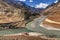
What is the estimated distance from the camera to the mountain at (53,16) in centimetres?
329

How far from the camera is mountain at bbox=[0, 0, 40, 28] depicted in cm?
349

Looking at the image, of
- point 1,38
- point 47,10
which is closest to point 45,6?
point 47,10

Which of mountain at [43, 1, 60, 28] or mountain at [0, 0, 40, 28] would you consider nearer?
mountain at [43, 1, 60, 28]

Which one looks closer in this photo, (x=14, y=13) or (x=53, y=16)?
(x=53, y=16)

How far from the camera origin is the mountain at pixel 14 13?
3.49 metres

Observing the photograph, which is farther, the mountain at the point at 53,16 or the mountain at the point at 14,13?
the mountain at the point at 14,13

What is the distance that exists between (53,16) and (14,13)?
28.7 inches

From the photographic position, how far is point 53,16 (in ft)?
10.9

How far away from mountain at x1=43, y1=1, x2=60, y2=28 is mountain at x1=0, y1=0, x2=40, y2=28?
9.6 inches

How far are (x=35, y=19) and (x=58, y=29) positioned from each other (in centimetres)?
46

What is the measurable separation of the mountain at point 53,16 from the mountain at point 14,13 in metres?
0.24

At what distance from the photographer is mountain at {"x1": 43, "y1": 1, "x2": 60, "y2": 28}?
3.29 metres

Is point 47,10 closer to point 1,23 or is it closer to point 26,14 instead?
point 26,14

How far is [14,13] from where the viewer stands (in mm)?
3539
